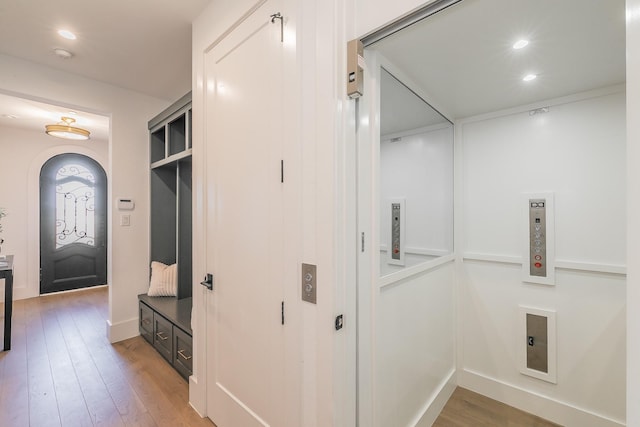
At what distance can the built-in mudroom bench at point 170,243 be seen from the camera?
8.20ft

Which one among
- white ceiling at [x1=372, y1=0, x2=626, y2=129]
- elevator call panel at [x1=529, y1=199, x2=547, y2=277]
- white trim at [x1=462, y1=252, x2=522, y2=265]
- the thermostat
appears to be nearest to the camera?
white ceiling at [x1=372, y1=0, x2=626, y2=129]

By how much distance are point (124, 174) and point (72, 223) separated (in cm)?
281

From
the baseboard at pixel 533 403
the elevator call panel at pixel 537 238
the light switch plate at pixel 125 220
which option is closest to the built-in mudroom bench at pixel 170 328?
the light switch plate at pixel 125 220

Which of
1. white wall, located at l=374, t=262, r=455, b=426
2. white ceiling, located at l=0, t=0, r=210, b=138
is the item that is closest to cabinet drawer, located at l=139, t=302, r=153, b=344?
white ceiling, located at l=0, t=0, r=210, b=138

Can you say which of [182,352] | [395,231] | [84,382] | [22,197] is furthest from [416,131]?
[22,197]

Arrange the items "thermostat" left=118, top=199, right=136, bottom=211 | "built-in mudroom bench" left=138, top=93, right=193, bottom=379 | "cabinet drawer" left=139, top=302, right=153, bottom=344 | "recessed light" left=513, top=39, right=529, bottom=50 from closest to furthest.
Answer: "recessed light" left=513, top=39, right=529, bottom=50 → "built-in mudroom bench" left=138, top=93, right=193, bottom=379 → "cabinet drawer" left=139, top=302, right=153, bottom=344 → "thermostat" left=118, top=199, right=136, bottom=211

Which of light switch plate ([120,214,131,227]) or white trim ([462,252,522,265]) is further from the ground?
light switch plate ([120,214,131,227])

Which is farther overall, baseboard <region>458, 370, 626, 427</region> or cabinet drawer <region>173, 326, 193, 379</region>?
cabinet drawer <region>173, 326, 193, 379</region>

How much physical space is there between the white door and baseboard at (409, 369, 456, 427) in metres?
0.95

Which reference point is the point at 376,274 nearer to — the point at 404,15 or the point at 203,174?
the point at 404,15

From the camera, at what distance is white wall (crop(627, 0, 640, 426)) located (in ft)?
2.15

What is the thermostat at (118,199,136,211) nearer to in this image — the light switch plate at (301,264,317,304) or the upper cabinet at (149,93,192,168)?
the upper cabinet at (149,93,192,168)

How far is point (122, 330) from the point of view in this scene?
3.05 meters

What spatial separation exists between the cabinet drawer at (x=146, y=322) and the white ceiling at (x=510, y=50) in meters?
2.94
